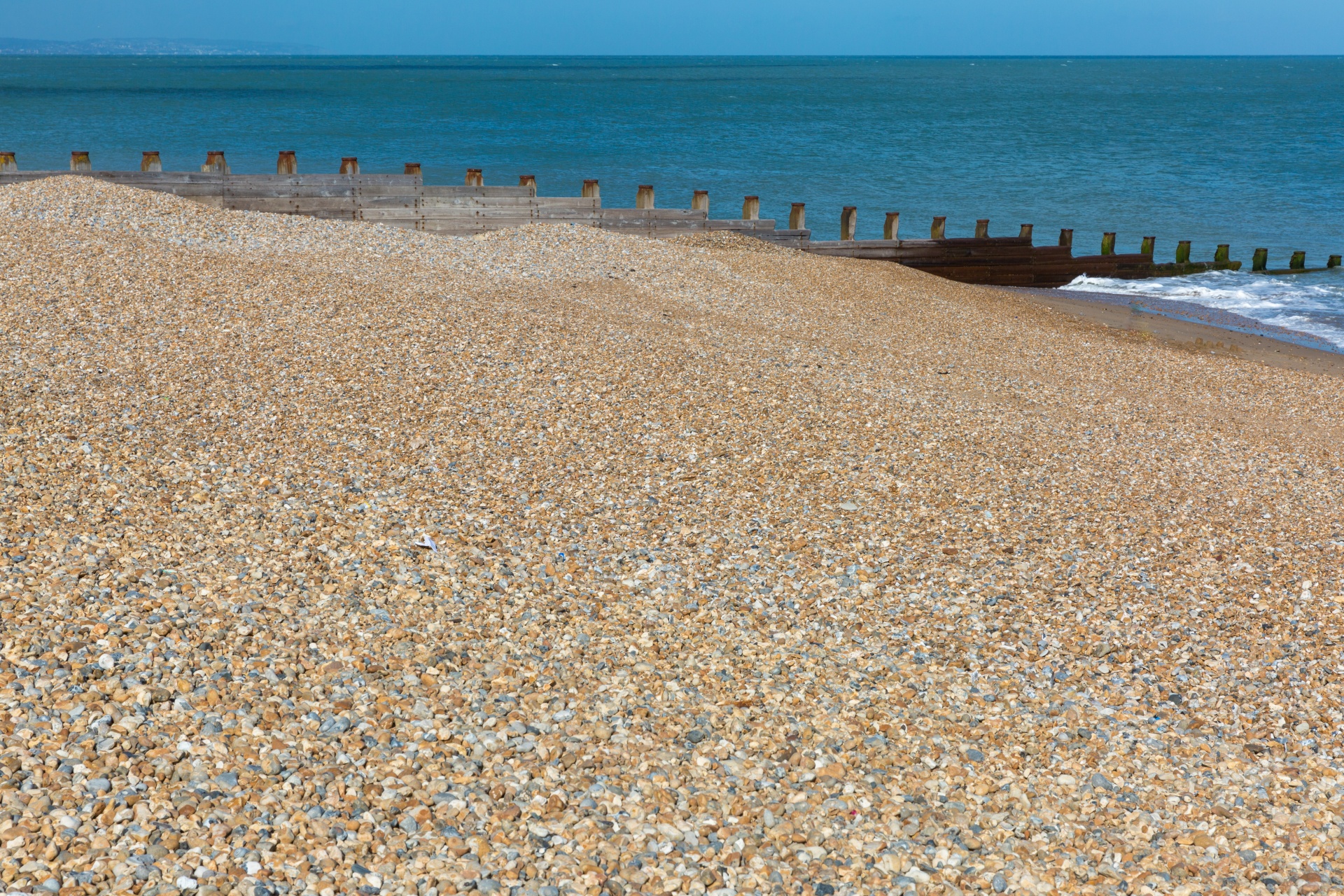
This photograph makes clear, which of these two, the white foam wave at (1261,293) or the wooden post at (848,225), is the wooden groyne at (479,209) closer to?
the wooden post at (848,225)

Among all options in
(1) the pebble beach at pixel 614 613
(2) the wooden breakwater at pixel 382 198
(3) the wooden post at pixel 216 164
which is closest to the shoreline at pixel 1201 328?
(1) the pebble beach at pixel 614 613

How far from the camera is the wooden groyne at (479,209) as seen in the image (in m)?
16.2

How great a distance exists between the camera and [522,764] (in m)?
4.75

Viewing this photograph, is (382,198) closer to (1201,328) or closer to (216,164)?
(216,164)

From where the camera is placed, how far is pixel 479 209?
17094mm

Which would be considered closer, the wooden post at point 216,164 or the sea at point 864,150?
the wooden post at point 216,164

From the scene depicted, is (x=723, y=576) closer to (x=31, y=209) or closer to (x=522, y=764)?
(x=522, y=764)

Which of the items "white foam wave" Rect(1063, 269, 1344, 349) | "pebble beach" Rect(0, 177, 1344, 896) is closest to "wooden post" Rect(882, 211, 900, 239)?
Result: "white foam wave" Rect(1063, 269, 1344, 349)

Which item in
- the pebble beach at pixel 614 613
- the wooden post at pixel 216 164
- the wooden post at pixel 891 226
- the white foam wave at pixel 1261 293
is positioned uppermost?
the wooden post at pixel 216 164

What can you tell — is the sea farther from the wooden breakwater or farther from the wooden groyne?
the wooden breakwater

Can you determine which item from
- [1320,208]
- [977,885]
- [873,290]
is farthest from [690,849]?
[1320,208]

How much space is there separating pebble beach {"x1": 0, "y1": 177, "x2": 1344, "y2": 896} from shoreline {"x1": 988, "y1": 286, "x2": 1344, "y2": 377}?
6.05 meters

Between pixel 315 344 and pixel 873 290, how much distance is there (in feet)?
31.0

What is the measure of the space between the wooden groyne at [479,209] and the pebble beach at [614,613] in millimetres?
4968
